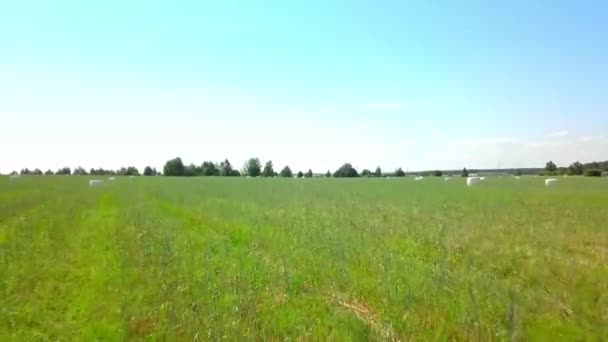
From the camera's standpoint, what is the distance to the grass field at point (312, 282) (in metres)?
7.08

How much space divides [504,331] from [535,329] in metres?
0.55

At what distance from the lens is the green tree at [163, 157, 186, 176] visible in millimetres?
160250

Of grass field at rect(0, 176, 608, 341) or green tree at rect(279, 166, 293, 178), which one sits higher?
green tree at rect(279, 166, 293, 178)

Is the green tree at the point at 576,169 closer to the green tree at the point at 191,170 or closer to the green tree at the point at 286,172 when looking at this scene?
the green tree at the point at 286,172

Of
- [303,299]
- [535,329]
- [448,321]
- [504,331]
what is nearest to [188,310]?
[303,299]

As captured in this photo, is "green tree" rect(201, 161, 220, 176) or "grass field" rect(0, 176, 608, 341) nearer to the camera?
"grass field" rect(0, 176, 608, 341)

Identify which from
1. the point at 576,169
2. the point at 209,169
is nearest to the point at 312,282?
the point at 576,169

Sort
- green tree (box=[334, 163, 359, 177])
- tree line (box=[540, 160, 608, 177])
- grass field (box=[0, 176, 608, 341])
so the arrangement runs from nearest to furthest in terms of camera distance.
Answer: grass field (box=[0, 176, 608, 341]) → tree line (box=[540, 160, 608, 177]) → green tree (box=[334, 163, 359, 177])

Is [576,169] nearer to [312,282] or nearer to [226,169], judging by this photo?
[226,169]

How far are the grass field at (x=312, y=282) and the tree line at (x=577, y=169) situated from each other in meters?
111

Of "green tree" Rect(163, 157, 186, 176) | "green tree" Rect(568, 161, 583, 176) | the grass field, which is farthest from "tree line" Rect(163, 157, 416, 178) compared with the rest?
the grass field

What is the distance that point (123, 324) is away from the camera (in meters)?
7.44

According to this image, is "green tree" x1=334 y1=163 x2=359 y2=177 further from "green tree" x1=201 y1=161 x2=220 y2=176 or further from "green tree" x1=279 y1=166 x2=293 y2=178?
"green tree" x1=201 y1=161 x2=220 y2=176

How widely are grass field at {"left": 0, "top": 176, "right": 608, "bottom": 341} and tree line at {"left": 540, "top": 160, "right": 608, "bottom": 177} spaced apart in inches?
4351
